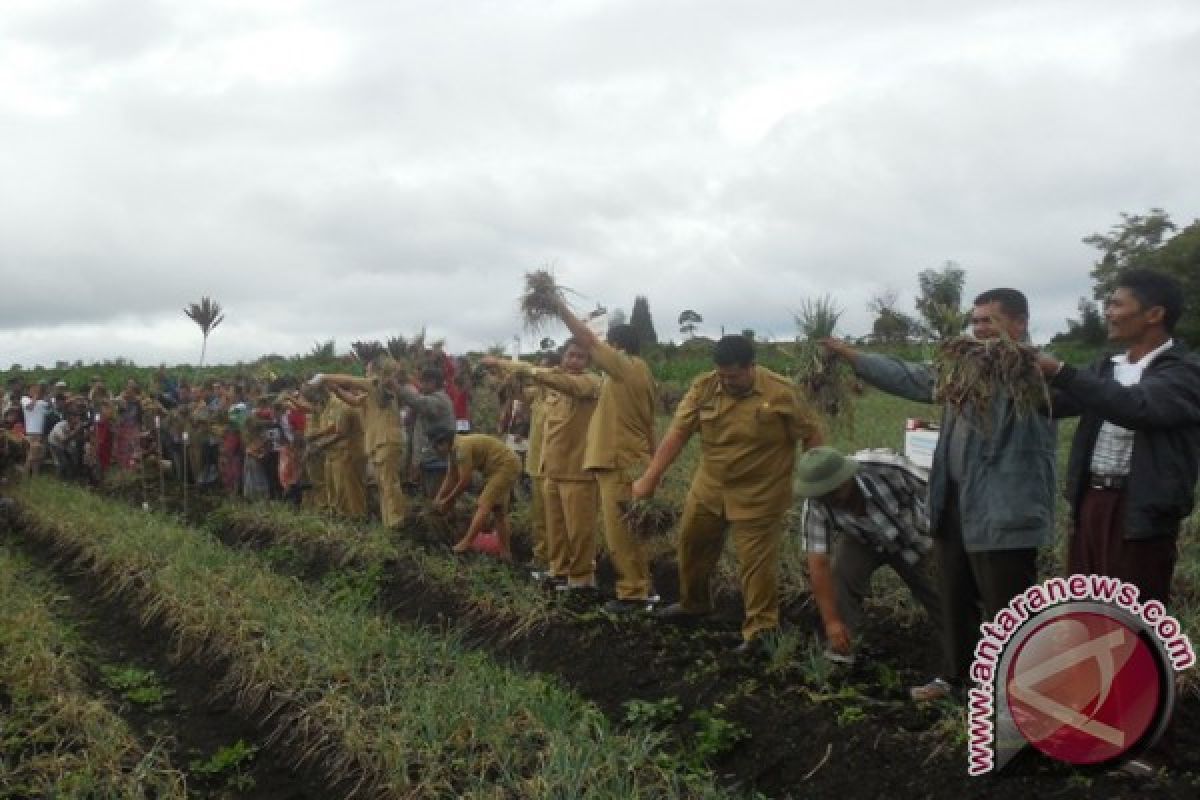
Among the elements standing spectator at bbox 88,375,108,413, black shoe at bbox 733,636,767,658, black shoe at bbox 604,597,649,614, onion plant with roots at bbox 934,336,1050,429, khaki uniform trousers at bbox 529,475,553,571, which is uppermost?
onion plant with roots at bbox 934,336,1050,429

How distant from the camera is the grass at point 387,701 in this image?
3.98m

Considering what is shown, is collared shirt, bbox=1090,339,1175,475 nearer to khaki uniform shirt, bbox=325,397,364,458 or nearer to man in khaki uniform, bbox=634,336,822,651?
man in khaki uniform, bbox=634,336,822,651

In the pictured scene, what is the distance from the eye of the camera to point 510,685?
4.73 m

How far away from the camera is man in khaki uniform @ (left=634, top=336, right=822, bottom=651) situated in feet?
17.9

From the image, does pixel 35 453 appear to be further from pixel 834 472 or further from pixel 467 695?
pixel 834 472

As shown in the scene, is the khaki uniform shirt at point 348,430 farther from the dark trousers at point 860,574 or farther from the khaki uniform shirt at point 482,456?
the dark trousers at point 860,574

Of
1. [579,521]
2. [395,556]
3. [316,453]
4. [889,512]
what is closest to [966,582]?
[889,512]

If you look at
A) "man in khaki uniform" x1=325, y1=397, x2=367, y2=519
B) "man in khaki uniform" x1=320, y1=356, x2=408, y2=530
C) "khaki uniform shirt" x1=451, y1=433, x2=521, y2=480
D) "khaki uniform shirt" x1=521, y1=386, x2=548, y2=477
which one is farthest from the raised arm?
"man in khaki uniform" x1=325, y1=397, x2=367, y2=519

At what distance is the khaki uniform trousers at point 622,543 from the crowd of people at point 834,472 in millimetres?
12

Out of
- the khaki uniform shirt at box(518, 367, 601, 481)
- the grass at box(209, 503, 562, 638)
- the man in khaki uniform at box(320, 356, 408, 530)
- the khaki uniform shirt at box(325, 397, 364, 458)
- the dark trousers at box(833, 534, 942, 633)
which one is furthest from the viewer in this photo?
the khaki uniform shirt at box(325, 397, 364, 458)

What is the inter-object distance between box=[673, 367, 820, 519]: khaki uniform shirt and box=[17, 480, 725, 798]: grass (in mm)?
1363

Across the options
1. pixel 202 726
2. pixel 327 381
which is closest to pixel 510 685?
pixel 202 726

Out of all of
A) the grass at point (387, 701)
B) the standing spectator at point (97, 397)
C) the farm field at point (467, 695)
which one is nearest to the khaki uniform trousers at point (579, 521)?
the farm field at point (467, 695)

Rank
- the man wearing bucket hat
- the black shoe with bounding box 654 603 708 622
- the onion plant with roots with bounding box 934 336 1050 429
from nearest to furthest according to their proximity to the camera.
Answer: the onion plant with roots with bounding box 934 336 1050 429, the man wearing bucket hat, the black shoe with bounding box 654 603 708 622
